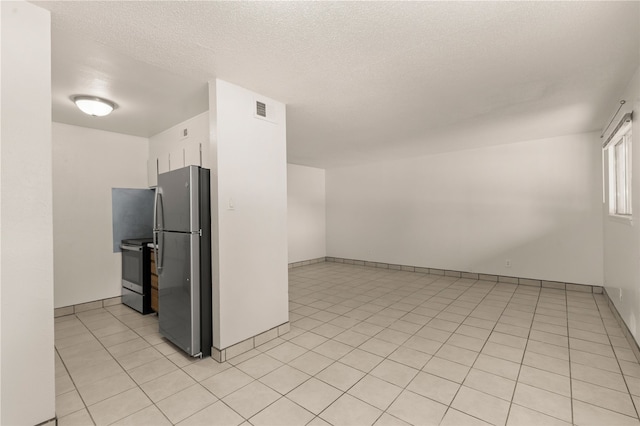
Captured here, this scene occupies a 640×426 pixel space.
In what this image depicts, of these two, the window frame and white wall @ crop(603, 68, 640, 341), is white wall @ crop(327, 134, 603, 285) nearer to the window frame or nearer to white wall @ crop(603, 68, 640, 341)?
the window frame

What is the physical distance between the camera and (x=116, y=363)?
2596 mm

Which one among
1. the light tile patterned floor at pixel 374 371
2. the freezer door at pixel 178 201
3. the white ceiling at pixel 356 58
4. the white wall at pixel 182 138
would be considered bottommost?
the light tile patterned floor at pixel 374 371

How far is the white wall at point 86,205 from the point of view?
384cm

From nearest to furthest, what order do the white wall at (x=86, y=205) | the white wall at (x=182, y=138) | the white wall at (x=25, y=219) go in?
the white wall at (x=25, y=219) → the white wall at (x=182, y=138) → the white wall at (x=86, y=205)

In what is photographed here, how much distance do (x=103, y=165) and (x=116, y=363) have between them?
2894 mm

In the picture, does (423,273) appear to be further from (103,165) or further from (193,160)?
(103,165)

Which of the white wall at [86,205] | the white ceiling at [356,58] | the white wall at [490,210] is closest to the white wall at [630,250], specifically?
the white ceiling at [356,58]

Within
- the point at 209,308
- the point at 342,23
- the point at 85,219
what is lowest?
the point at 209,308

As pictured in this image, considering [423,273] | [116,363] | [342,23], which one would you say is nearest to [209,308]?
[116,363]

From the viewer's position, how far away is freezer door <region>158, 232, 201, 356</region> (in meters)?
2.61

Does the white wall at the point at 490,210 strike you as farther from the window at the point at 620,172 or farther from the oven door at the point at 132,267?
the oven door at the point at 132,267

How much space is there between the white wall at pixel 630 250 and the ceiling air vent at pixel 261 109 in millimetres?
3329

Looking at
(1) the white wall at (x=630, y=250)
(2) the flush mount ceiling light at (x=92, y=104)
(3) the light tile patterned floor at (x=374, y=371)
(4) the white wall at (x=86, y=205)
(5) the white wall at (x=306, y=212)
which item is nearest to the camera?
(3) the light tile patterned floor at (x=374, y=371)

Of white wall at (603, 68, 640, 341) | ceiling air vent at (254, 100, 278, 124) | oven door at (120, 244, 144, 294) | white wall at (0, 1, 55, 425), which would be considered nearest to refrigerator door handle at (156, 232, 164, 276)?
oven door at (120, 244, 144, 294)
